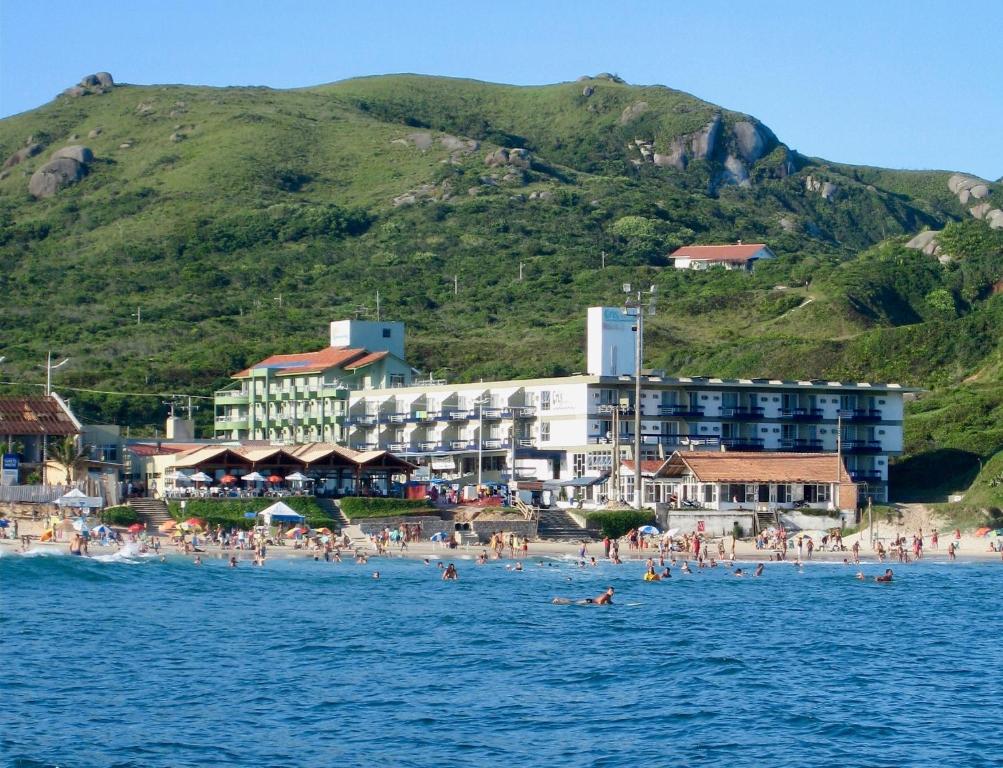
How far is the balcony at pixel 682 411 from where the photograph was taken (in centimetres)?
9269

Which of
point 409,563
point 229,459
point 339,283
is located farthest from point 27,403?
point 339,283

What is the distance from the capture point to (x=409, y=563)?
70250 millimetres

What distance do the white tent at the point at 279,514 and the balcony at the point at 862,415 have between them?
3450cm

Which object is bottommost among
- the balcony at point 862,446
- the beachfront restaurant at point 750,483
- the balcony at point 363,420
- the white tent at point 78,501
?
the white tent at point 78,501

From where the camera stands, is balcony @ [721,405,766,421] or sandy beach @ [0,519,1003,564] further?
balcony @ [721,405,766,421]

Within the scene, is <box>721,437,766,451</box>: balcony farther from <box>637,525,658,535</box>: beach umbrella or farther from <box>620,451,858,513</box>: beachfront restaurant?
<box>637,525,658,535</box>: beach umbrella

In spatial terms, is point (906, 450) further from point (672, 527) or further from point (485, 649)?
point (485, 649)

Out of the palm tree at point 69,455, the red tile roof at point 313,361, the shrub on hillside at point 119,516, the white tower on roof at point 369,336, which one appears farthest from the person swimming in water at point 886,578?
the white tower on roof at point 369,336

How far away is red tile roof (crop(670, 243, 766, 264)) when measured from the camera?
180 metres

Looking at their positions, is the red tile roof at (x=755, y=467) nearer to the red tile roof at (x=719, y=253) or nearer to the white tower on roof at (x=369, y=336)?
the white tower on roof at (x=369, y=336)

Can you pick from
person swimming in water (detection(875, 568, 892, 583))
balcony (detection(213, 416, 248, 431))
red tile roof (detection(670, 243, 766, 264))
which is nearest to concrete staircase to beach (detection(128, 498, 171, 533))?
person swimming in water (detection(875, 568, 892, 583))

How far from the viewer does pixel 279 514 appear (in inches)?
3046

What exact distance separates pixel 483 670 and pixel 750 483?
143ft

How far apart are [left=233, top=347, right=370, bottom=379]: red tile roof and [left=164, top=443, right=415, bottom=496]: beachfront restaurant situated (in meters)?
25.2
